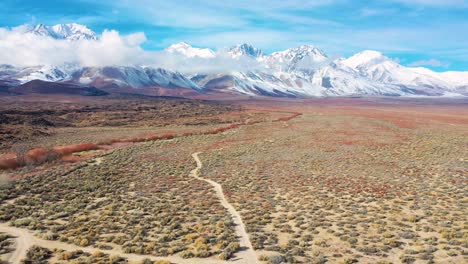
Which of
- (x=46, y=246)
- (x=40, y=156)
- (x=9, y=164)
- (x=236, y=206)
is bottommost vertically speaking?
(x=9, y=164)

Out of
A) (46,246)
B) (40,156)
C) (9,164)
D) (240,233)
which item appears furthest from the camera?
(40,156)

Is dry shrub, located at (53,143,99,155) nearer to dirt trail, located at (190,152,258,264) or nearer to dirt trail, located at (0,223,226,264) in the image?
dirt trail, located at (190,152,258,264)

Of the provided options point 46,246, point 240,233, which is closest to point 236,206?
point 240,233

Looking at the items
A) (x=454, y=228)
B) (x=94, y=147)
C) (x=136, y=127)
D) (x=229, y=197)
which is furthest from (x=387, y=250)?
(x=136, y=127)

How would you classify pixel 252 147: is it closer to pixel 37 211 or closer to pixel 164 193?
pixel 164 193

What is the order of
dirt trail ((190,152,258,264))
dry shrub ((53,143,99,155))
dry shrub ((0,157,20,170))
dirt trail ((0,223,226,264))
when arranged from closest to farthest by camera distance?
dirt trail ((0,223,226,264))
dirt trail ((190,152,258,264))
dry shrub ((0,157,20,170))
dry shrub ((53,143,99,155))

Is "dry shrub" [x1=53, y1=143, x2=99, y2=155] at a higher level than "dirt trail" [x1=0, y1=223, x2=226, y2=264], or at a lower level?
lower

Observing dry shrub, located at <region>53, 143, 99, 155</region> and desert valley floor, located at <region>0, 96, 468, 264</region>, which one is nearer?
desert valley floor, located at <region>0, 96, 468, 264</region>

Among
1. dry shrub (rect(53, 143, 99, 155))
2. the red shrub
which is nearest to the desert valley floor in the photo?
the red shrub

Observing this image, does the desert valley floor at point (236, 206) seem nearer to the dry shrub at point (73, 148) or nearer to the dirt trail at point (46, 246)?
the dirt trail at point (46, 246)

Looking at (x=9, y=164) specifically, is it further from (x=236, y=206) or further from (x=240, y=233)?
(x=240, y=233)

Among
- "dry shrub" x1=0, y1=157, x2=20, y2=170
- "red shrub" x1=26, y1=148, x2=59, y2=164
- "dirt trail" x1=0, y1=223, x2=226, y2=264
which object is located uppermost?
"dirt trail" x1=0, y1=223, x2=226, y2=264
